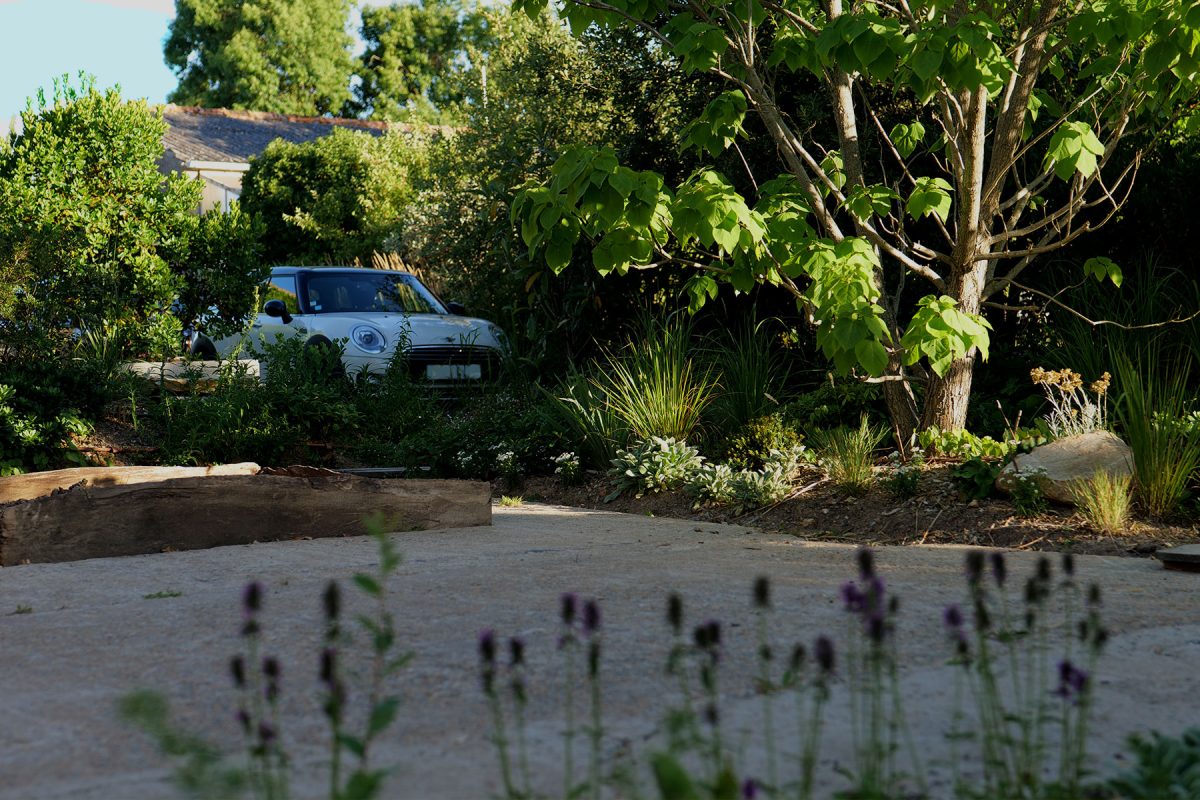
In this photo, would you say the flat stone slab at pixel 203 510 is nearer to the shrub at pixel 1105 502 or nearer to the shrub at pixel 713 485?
the shrub at pixel 713 485

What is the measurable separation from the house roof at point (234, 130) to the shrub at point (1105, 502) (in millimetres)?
24716

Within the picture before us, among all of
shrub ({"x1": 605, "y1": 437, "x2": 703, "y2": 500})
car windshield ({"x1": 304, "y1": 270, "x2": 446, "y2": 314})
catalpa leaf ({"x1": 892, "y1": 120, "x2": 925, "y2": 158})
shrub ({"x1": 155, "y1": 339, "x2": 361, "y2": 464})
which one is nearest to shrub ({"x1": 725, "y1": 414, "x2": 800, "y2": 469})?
shrub ({"x1": 605, "y1": 437, "x2": 703, "y2": 500})

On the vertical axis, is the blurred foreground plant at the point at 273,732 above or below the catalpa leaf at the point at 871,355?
below

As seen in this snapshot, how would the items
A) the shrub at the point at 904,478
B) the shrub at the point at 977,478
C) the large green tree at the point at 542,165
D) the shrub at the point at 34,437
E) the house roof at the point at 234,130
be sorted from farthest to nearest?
the house roof at the point at 234,130 → the large green tree at the point at 542,165 → the shrub at the point at 34,437 → the shrub at the point at 904,478 → the shrub at the point at 977,478

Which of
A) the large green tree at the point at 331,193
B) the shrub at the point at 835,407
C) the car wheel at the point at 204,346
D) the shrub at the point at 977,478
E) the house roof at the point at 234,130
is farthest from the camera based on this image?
the house roof at the point at 234,130

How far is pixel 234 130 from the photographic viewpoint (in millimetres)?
32750

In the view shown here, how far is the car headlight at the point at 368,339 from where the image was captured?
38.3 ft

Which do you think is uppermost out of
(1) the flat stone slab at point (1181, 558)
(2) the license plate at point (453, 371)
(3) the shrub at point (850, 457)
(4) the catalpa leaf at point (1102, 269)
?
(4) the catalpa leaf at point (1102, 269)

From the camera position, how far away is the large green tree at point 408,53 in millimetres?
45688

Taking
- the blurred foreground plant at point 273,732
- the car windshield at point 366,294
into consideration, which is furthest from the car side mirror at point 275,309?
the blurred foreground plant at point 273,732

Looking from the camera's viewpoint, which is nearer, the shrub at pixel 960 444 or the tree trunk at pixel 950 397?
the shrub at pixel 960 444

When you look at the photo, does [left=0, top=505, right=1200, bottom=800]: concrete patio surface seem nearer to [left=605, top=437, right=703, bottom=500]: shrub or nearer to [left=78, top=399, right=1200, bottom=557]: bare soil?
[left=78, top=399, right=1200, bottom=557]: bare soil

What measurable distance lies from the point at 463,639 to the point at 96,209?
805 cm

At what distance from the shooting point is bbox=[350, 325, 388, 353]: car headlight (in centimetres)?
1167
